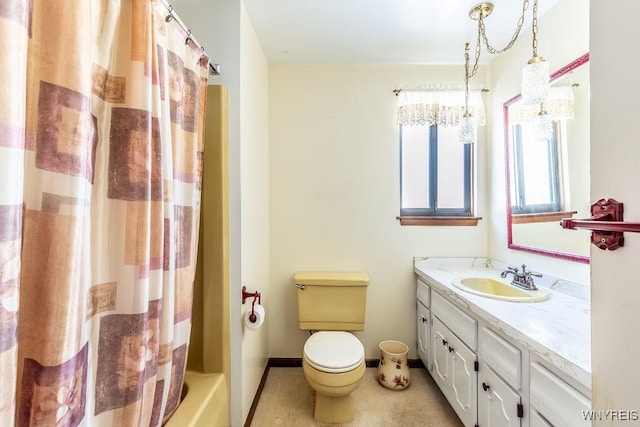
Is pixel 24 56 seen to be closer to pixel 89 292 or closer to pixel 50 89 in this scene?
pixel 50 89

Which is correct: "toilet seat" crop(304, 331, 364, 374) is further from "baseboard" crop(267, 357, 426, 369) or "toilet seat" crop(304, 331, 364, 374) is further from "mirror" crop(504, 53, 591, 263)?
"mirror" crop(504, 53, 591, 263)

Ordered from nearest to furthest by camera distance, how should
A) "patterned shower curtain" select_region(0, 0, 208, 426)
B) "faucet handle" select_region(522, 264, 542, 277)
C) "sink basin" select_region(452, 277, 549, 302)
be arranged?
"patterned shower curtain" select_region(0, 0, 208, 426) → "sink basin" select_region(452, 277, 549, 302) → "faucet handle" select_region(522, 264, 542, 277)

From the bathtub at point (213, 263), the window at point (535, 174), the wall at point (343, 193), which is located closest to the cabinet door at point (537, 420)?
the window at point (535, 174)

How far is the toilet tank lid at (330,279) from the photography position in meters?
2.03

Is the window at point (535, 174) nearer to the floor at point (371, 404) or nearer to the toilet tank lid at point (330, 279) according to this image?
the toilet tank lid at point (330, 279)

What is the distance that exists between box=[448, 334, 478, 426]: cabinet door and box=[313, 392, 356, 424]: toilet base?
24.2 inches

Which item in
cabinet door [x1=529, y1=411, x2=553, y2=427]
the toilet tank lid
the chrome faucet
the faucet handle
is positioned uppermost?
the faucet handle

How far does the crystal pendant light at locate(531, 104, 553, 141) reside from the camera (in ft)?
5.09

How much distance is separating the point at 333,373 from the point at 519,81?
2.19 m

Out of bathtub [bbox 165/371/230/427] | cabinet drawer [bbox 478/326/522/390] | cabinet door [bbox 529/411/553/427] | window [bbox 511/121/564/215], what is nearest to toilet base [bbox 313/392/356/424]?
bathtub [bbox 165/371/230/427]

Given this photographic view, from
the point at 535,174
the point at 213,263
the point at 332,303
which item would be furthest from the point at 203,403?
the point at 535,174

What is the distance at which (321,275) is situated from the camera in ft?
6.95

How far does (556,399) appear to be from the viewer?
0.92 m

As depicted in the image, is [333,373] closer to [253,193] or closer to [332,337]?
[332,337]
